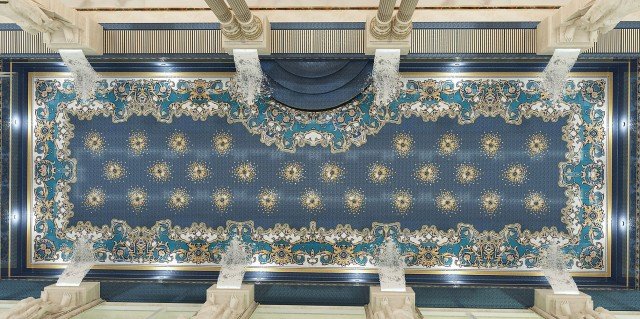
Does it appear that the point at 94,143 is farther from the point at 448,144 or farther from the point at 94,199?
the point at 448,144

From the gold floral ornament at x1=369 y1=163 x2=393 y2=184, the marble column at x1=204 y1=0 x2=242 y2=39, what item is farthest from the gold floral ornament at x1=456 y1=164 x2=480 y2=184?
the marble column at x1=204 y1=0 x2=242 y2=39

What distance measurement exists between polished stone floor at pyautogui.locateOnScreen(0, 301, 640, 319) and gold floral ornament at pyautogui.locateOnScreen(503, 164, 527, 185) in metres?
1.47

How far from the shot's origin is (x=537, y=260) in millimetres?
4570

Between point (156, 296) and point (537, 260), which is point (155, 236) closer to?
point (156, 296)

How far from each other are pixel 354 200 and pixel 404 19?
6.97ft

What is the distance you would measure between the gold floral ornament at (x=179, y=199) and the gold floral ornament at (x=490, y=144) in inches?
142

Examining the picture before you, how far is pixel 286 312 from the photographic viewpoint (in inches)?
169

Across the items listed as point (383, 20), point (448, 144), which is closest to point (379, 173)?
point (448, 144)

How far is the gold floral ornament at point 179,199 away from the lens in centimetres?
473

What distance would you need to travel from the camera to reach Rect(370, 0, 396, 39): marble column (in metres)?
3.36

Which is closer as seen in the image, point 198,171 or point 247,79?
point 247,79

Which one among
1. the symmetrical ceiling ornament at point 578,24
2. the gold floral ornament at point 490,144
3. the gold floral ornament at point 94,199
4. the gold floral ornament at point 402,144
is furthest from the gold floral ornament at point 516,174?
the gold floral ornament at point 94,199

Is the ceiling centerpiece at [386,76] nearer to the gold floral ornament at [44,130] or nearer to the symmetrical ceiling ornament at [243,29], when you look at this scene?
the symmetrical ceiling ornament at [243,29]

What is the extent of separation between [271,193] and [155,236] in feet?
4.99
